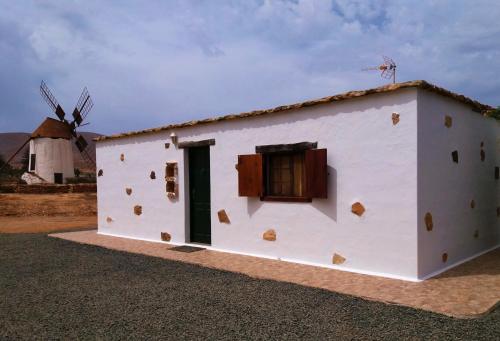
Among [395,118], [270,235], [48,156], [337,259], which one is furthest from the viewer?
[48,156]

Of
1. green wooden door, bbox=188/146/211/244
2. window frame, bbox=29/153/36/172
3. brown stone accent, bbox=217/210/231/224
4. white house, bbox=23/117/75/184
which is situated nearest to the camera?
brown stone accent, bbox=217/210/231/224

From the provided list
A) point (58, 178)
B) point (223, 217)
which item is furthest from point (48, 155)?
point (223, 217)

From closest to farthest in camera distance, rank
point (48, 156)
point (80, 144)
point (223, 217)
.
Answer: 1. point (223, 217)
2. point (48, 156)
3. point (80, 144)

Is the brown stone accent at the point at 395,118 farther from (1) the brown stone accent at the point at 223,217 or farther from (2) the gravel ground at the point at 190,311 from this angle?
(1) the brown stone accent at the point at 223,217

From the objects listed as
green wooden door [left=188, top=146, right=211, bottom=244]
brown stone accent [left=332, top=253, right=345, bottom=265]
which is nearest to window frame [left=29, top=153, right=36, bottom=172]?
green wooden door [left=188, top=146, right=211, bottom=244]

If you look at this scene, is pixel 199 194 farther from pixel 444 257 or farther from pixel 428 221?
pixel 444 257

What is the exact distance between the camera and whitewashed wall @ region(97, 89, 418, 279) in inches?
208

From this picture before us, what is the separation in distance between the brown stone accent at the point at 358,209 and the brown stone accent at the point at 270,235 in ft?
5.11

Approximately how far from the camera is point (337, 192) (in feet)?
19.4

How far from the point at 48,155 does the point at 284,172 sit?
71.8ft

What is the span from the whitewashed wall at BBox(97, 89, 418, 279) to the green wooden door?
0.62 ft

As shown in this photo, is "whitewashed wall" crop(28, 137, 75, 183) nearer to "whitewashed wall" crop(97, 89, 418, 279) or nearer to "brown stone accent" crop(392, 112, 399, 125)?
"whitewashed wall" crop(97, 89, 418, 279)

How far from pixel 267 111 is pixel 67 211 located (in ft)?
42.5

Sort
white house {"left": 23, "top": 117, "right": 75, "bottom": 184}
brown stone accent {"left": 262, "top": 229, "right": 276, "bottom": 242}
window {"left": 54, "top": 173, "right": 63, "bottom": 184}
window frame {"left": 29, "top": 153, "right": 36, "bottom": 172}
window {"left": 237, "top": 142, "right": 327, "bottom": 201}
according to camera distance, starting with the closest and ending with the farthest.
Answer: window {"left": 237, "top": 142, "right": 327, "bottom": 201} < brown stone accent {"left": 262, "top": 229, "right": 276, "bottom": 242} < white house {"left": 23, "top": 117, "right": 75, "bottom": 184} < window frame {"left": 29, "top": 153, "right": 36, "bottom": 172} < window {"left": 54, "top": 173, "right": 63, "bottom": 184}
